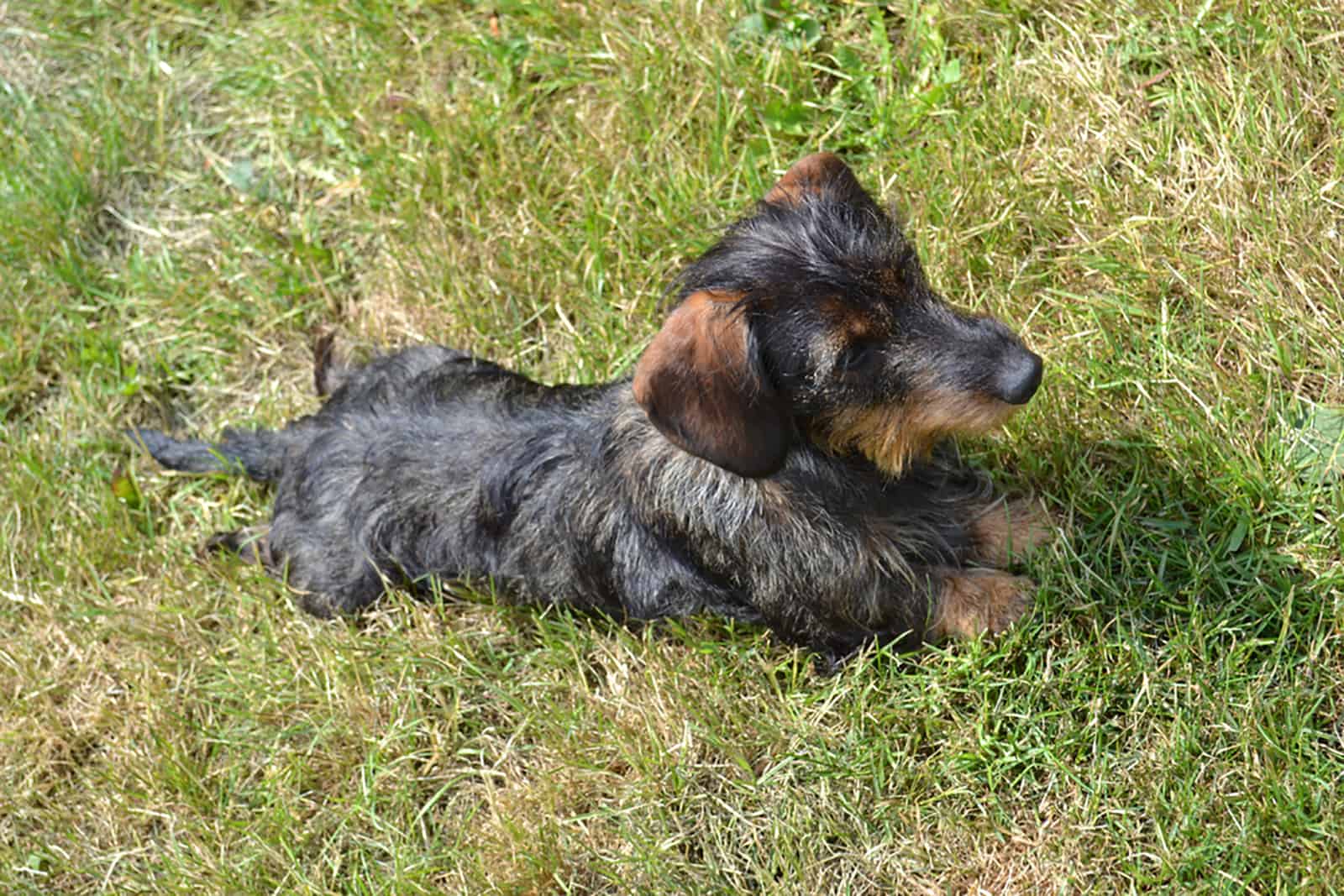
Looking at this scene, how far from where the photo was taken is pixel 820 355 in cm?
343

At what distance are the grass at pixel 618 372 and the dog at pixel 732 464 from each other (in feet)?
0.59

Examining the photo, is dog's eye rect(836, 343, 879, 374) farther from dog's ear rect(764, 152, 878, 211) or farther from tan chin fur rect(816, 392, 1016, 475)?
dog's ear rect(764, 152, 878, 211)

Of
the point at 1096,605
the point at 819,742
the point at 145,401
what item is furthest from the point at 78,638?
the point at 1096,605

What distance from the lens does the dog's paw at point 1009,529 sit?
4.11 m

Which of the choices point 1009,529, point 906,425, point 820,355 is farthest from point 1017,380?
point 1009,529

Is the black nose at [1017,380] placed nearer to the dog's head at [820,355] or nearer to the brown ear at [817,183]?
the dog's head at [820,355]

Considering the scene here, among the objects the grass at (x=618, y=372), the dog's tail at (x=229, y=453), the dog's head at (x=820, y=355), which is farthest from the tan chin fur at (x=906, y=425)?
the dog's tail at (x=229, y=453)

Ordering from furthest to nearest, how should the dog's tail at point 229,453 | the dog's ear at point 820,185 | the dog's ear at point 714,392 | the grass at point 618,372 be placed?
the dog's tail at point 229,453, the grass at point 618,372, the dog's ear at point 820,185, the dog's ear at point 714,392

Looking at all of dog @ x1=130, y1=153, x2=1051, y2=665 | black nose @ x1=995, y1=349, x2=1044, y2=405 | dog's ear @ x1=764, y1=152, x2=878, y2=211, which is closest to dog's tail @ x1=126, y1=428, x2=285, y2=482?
dog @ x1=130, y1=153, x2=1051, y2=665

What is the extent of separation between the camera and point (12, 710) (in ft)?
15.9

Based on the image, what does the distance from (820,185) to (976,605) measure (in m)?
1.27

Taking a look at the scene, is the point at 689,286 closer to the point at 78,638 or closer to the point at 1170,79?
the point at 1170,79

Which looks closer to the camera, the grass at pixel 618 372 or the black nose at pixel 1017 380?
the black nose at pixel 1017 380

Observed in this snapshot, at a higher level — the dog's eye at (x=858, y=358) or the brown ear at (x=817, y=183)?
the brown ear at (x=817, y=183)
